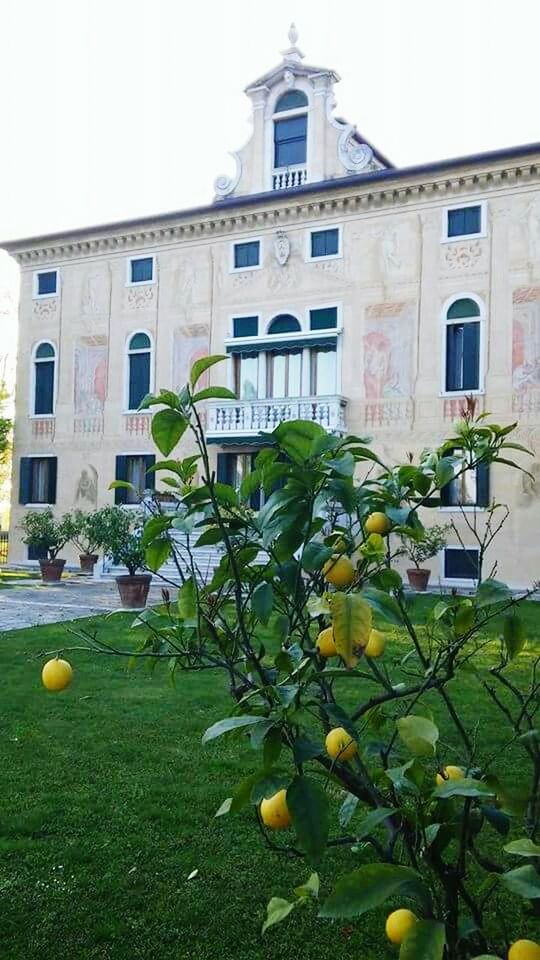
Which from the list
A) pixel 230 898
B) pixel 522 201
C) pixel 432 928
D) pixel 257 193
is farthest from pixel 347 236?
pixel 432 928

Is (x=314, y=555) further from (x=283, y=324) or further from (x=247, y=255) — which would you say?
(x=247, y=255)

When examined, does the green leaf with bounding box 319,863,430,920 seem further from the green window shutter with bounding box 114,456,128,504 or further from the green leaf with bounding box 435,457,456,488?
the green window shutter with bounding box 114,456,128,504

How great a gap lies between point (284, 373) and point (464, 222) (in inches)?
220

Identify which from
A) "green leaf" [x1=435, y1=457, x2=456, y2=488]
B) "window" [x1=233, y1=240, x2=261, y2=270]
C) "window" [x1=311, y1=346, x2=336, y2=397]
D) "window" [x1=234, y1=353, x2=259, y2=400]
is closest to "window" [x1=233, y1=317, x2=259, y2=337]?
"window" [x1=234, y1=353, x2=259, y2=400]

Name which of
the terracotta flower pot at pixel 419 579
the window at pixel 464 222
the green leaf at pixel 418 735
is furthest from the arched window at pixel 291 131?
the green leaf at pixel 418 735

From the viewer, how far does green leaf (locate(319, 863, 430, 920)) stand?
1.06 metres

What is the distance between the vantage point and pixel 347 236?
18828 millimetres

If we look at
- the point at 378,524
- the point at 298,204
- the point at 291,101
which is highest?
the point at 291,101

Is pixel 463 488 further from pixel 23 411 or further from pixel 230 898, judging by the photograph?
pixel 230 898

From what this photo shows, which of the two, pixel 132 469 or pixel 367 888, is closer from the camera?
pixel 367 888

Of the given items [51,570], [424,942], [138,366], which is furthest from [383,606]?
[138,366]

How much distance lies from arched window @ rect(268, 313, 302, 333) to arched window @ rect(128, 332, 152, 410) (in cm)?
362

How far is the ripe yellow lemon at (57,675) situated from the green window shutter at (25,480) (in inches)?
836

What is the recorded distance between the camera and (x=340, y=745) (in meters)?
1.48
